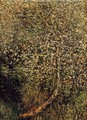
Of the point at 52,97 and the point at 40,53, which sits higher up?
the point at 40,53

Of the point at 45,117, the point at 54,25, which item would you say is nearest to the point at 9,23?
the point at 54,25

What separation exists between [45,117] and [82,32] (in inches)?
235

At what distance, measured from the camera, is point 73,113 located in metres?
27.6

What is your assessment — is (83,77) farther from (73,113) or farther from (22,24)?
(22,24)

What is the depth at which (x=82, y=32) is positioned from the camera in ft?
90.3

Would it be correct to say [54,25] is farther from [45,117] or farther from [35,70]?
[45,117]

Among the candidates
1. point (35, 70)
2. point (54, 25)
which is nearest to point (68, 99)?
point (35, 70)

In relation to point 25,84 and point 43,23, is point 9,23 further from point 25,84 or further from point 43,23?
point 25,84

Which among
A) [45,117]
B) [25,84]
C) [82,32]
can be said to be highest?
[82,32]

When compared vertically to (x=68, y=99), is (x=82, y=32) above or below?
above

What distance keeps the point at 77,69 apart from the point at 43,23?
364 cm

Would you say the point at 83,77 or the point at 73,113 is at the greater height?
the point at 83,77

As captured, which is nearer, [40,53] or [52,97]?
[40,53]

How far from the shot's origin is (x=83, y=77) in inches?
1078
